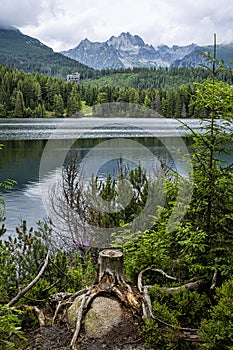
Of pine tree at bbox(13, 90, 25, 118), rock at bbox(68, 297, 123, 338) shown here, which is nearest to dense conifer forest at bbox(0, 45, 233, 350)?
rock at bbox(68, 297, 123, 338)

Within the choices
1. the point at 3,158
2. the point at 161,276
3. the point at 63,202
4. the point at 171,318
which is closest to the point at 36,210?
the point at 63,202

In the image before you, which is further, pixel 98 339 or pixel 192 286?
pixel 192 286

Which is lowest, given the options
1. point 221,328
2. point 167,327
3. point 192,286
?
point 167,327

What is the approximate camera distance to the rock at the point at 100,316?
14.5ft

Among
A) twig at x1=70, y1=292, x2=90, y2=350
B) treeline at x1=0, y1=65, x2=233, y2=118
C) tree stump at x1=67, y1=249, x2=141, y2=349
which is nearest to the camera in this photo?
twig at x1=70, y1=292, x2=90, y2=350

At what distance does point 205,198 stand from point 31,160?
27.5 metres

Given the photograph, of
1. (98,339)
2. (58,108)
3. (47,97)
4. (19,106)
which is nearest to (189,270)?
(98,339)

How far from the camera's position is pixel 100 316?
4.53 meters

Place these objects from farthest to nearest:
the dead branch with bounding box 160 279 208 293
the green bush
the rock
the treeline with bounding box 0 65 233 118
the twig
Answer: the treeline with bounding box 0 65 233 118 < the dead branch with bounding box 160 279 208 293 < the rock < the twig < the green bush

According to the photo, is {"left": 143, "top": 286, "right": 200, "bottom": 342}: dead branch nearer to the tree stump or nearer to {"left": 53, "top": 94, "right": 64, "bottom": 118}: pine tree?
the tree stump

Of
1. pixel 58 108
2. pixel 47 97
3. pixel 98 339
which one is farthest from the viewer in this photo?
pixel 47 97

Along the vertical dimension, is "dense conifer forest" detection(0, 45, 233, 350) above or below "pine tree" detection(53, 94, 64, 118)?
below

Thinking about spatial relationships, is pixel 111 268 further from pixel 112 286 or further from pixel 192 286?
pixel 192 286

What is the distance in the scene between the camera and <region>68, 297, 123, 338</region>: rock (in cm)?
442
